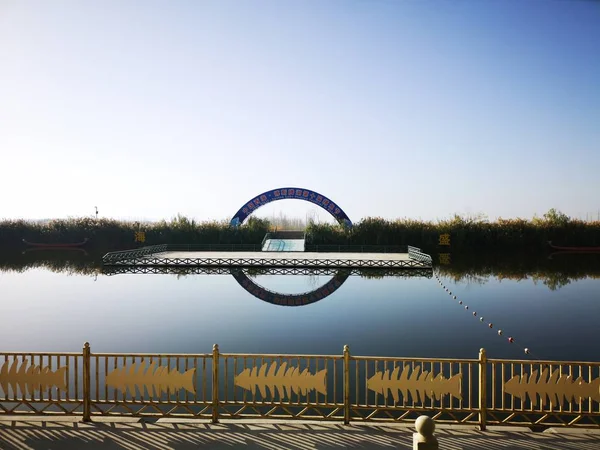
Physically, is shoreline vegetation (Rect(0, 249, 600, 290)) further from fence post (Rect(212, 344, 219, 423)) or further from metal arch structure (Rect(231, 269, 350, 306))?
fence post (Rect(212, 344, 219, 423))

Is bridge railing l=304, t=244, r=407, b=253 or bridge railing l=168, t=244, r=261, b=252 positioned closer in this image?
bridge railing l=304, t=244, r=407, b=253

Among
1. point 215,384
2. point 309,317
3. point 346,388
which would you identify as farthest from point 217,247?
point 346,388

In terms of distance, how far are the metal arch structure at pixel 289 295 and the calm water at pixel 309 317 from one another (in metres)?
0.39

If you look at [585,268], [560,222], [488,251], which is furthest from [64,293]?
[560,222]

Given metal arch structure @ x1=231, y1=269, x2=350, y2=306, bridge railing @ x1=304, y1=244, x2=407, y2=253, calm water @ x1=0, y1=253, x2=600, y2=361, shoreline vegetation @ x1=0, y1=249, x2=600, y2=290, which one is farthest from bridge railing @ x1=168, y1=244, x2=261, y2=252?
calm water @ x1=0, y1=253, x2=600, y2=361

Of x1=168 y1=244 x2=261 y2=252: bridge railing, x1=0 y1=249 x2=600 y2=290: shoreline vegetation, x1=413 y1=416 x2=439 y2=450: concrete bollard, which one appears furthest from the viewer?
x1=168 y1=244 x2=261 y2=252: bridge railing

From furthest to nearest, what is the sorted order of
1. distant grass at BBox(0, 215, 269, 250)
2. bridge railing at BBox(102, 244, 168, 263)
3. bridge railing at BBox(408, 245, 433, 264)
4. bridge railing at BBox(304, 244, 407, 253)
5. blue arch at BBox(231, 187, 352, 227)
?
distant grass at BBox(0, 215, 269, 250) → blue arch at BBox(231, 187, 352, 227) → bridge railing at BBox(304, 244, 407, 253) → bridge railing at BBox(102, 244, 168, 263) → bridge railing at BBox(408, 245, 433, 264)

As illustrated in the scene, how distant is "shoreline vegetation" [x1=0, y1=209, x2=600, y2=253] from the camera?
39.0m

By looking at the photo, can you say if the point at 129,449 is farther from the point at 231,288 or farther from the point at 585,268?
the point at 585,268

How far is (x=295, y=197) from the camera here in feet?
127

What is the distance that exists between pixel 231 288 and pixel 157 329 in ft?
23.0

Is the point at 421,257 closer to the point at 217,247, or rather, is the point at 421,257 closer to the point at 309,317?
the point at 309,317

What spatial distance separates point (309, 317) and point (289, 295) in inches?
163

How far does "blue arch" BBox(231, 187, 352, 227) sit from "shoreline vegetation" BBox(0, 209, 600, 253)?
3.48 feet
